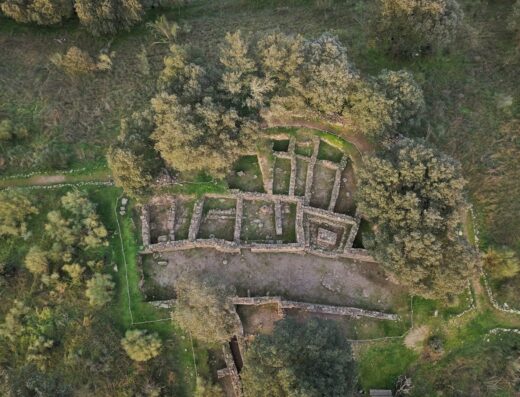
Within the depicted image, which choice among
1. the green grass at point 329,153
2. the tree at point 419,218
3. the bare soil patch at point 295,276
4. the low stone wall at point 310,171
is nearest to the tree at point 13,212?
the bare soil patch at point 295,276

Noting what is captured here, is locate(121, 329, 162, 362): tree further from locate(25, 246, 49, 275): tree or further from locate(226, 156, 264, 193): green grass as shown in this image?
locate(226, 156, 264, 193): green grass

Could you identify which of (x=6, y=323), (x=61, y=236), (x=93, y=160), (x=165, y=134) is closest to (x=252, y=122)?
(x=165, y=134)

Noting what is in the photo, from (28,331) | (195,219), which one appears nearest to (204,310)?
(195,219)

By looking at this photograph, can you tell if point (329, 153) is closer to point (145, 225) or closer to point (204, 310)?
point (145, 225)

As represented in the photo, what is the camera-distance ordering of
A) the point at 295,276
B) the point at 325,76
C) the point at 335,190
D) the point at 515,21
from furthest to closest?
the point at 515,21
the point at 335,190
the point at 325,76
the point at 295,276

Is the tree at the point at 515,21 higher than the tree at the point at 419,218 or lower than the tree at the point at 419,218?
higher

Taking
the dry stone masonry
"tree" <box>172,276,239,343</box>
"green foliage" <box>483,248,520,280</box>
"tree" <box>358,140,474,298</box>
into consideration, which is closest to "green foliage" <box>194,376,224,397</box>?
"tree" <box>172,276,239,343</box>

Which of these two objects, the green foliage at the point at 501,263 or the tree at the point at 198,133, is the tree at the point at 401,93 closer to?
the tree at the point at 198,133
